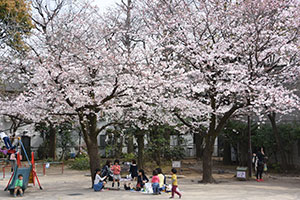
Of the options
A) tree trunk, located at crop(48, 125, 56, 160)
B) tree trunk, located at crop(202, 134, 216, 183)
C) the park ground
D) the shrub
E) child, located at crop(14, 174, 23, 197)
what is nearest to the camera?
the park ground

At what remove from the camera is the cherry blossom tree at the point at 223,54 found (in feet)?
42.9

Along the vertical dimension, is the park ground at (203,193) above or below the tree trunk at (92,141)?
below

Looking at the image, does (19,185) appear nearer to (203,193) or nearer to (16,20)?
(203,193)

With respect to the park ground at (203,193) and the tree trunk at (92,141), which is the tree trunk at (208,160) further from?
the tree trunk at (92,141)

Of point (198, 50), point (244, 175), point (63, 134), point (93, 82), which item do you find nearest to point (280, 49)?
point (198, 50)

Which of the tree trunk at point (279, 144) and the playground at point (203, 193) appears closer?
the playground at point (203, 193)

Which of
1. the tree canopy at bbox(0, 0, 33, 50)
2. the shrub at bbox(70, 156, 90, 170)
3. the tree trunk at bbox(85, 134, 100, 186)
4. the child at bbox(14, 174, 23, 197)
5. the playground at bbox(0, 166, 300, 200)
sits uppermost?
the tree canopy at bbox(0, 0, 33, 50)

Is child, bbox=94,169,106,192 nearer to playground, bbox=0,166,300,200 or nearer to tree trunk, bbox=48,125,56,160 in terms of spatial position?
playground, bbox=0,166,300,200

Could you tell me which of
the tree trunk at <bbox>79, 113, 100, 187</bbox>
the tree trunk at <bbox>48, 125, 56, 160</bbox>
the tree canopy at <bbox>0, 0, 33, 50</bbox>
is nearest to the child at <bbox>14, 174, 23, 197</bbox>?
the tree trunk at <bbox>79, 113, 100, 187</bbox>

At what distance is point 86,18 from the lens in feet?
51.8

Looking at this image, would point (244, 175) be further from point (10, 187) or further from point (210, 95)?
point (10, 187)

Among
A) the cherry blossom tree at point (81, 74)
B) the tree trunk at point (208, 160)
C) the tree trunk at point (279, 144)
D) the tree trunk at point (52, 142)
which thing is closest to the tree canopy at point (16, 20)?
the cherry blossom tree at point (81, 74)

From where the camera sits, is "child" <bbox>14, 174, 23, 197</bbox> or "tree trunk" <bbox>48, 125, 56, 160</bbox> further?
"tree trunk" <bbox>48, 125, 56, 160</bbox>

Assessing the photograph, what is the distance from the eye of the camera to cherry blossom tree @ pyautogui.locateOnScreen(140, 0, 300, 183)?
13.1 metres
